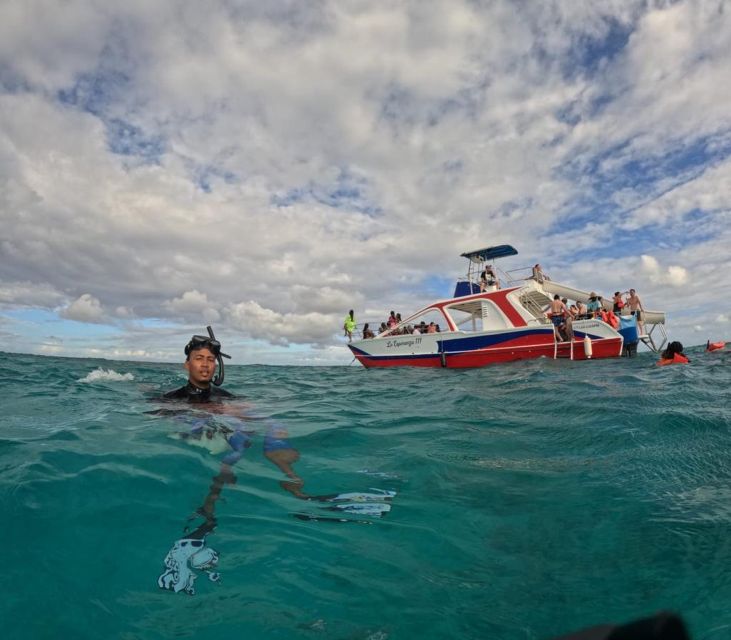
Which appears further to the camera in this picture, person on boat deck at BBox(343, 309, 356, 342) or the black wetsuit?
person on boat deck at BBox(343, 309, 356, 342)

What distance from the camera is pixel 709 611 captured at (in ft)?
6.46

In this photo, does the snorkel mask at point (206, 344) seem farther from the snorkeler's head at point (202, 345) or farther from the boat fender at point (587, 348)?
the boat fender at point (587, 348)

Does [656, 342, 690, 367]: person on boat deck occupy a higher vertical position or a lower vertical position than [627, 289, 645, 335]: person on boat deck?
lower

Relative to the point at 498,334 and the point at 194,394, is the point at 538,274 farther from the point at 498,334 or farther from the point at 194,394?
the point at 194,394

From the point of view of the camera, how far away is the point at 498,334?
54.4 ft

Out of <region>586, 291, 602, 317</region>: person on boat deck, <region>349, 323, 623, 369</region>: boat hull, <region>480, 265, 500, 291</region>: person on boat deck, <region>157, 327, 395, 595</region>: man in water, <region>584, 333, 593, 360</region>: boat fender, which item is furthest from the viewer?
<region>480, 265, 500, 291</region>: person on boat deck

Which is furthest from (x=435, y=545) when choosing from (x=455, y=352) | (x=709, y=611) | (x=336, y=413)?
(x=455, y=352)

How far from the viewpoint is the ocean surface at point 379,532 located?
202 centimetres

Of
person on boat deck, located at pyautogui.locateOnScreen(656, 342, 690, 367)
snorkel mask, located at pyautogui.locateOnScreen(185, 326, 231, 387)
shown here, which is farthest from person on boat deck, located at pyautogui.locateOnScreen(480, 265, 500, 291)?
snorkel mask, located at pyautogui.locateOnScreen(185, 326, 231, 387)

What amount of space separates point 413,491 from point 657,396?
5.48m

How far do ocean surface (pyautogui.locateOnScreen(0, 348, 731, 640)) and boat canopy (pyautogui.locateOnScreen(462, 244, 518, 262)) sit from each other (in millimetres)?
14910

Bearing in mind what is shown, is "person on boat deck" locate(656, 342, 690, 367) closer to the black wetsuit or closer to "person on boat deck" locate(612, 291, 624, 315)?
"person on boat deck" locate(612, 291, 624, 315)

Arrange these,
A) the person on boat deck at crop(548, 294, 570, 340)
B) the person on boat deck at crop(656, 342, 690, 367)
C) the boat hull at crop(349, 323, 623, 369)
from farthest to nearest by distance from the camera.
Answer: the person on boat deck at crop(548, 294, 570, 340), the boat hull at crop(349, 323, 623, 369), the person on boat deck at crop(656, 342, 690, 367)

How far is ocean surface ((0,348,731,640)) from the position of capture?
2016 millimetres
